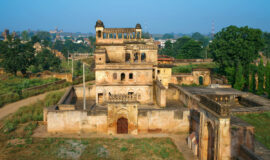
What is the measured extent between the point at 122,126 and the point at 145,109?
10.1 ft

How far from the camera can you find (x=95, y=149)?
21656 millimetres

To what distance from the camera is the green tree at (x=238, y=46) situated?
4619 cm

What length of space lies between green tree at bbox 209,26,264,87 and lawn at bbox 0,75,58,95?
36.7 m

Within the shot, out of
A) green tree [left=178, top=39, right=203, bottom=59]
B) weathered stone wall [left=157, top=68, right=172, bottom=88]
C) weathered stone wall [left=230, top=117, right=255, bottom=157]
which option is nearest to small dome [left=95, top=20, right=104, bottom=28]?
weathered stone wall [left=157, top=68, right=172, bottom=88]

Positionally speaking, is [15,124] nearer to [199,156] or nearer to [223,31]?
[199,156]

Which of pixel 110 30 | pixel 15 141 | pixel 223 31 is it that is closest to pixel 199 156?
pixel 15 141

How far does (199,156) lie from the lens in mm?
19109

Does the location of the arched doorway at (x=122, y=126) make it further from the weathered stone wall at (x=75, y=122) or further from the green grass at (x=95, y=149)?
the green grass at (x=95, y=149)

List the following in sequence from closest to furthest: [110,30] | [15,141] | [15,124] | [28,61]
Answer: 1. [15,141]
2. [15,124]
3. [110,30]
4. [28,61]

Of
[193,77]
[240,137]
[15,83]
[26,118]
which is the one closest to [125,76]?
[26,118]

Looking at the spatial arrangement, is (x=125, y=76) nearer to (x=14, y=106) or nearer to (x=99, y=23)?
(x=99, y=23)

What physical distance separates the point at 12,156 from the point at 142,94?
19.0 meters

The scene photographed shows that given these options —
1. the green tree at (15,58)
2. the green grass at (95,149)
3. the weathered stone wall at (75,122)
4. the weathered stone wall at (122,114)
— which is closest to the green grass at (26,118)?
the weathered stone wall at (75,122)

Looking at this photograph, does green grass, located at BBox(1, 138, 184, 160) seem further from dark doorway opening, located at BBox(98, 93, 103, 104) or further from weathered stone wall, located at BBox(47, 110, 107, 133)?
dark doorway opening, located at BBox(98, 93, 103, 104)
